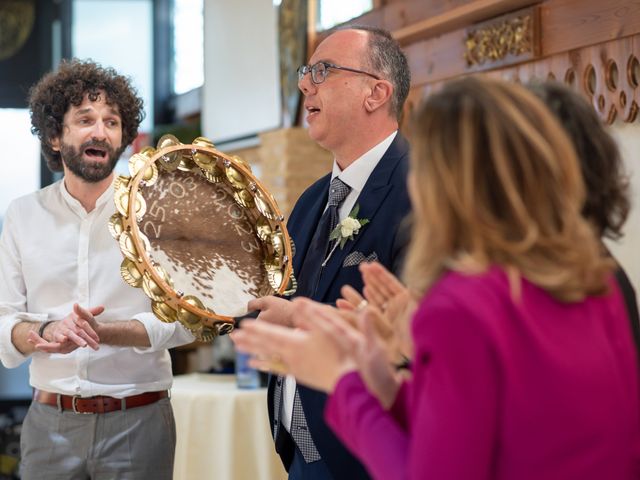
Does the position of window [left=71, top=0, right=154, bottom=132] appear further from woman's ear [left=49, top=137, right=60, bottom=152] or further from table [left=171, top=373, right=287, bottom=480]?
woman's ear [left=49, top=137, right=60, bottom=152]

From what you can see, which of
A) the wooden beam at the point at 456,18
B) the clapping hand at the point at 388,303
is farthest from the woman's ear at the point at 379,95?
the wooden beam at the point at 456,18

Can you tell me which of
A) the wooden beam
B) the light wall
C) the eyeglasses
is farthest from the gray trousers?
the wooden beam

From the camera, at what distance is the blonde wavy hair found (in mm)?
1195

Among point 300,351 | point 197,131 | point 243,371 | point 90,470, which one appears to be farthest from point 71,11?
point 300,351

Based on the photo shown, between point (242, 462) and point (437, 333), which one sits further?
point (242, 462)

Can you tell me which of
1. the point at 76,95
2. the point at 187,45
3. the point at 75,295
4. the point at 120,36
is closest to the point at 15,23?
the point at 120,36

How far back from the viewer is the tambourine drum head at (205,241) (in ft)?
7.25

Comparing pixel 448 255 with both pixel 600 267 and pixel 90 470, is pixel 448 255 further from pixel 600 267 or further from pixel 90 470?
pixel 90 470

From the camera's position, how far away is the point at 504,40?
3.90m

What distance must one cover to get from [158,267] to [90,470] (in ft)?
2.52

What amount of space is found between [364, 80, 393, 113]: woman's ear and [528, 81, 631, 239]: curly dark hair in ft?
3.32

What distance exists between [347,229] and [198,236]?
0.38 meters

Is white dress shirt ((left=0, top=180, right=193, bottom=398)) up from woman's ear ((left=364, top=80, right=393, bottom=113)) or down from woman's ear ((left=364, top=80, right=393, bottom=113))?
down

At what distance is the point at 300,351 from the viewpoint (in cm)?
136
